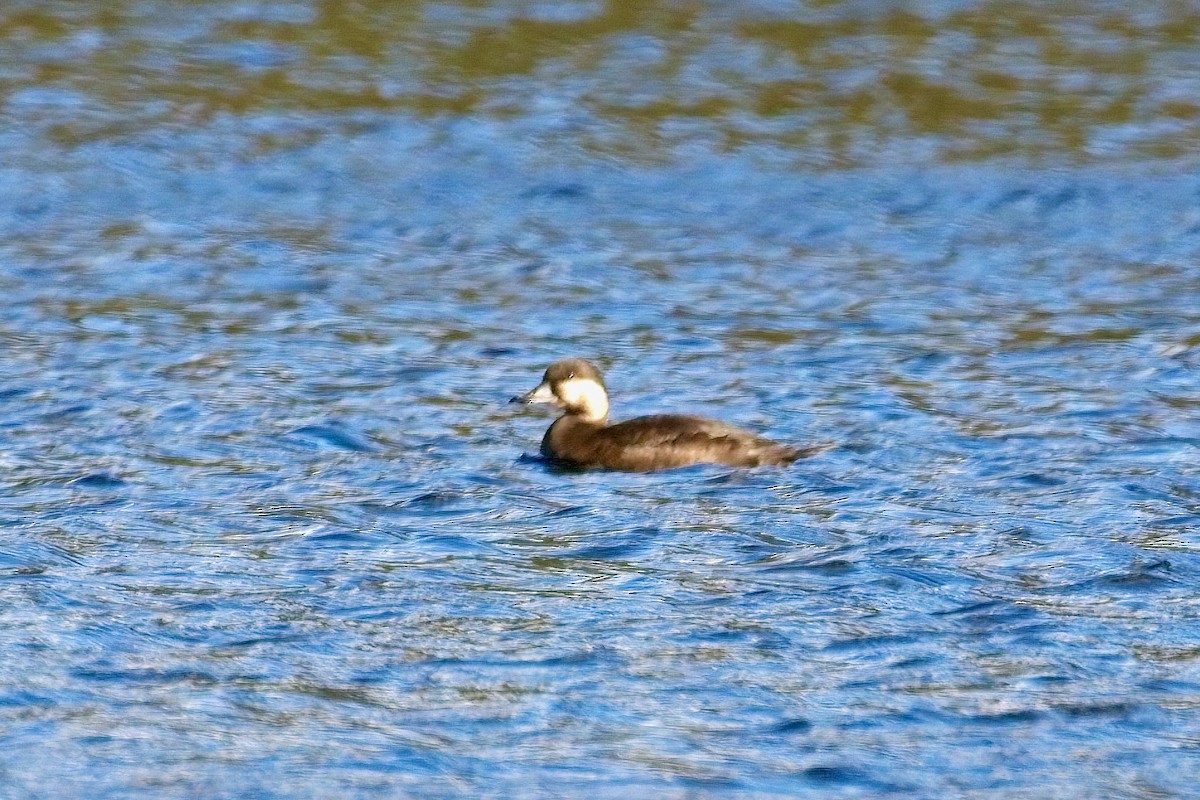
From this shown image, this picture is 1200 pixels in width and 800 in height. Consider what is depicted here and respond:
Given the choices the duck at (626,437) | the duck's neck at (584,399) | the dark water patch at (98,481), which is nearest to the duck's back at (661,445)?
the duck at (626,437)

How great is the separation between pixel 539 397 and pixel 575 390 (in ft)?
0.73

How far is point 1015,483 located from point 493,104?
1105 centimetres

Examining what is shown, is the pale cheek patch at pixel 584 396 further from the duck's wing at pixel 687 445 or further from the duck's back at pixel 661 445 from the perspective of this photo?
the duck's wing at pixel 687 445

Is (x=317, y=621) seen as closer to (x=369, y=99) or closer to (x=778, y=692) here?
(x=778, y=692)

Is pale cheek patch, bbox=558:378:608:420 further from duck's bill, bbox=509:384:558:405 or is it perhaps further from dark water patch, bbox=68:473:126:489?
dark water patch, bbox=68:473:126:489

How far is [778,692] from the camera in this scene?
293 inches

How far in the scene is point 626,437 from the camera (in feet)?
37.4

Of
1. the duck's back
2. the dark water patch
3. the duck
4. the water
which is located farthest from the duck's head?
the dark water patch

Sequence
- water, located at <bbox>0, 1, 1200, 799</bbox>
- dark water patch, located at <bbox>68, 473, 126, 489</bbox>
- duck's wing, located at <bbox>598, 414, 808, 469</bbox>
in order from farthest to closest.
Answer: duck's wing, located at <bbox>598, 414, 808, 469</bbox> → dark water patch, located at <bbox>68, 473, 126, 489</bbox> → water, located at <bbox>0, 1, 1200, 799</bbox>

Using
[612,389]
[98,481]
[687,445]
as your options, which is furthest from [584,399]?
[98,481]

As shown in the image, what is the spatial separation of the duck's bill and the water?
352mm

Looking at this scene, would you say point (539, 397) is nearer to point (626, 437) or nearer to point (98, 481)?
point (626, 437)

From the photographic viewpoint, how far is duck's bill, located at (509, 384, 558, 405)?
39.5ft

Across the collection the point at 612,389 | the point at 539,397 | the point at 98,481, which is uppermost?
the point at 98,481
